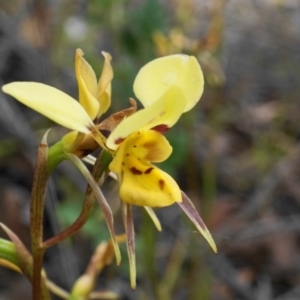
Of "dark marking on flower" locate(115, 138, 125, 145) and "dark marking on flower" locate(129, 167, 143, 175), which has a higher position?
"dark marking on flower" locate(115, 138, 125, 145)

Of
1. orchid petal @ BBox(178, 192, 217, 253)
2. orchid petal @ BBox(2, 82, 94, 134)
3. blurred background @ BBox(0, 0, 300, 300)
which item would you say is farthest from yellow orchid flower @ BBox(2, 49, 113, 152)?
blurred background @ BBox(0, 0, 300, 300)

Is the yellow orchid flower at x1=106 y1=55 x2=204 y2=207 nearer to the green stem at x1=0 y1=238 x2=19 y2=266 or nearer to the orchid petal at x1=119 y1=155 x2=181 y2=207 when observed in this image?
the orchid petal at x1=119 y1=155 x2=181 y2=207

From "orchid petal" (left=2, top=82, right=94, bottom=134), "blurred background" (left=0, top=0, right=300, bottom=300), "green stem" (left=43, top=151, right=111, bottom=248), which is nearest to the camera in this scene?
"orchid petal" (left=2, top=82, right=94, bottom=134)

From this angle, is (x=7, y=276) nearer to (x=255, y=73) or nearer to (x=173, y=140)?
(x=173, y=140)

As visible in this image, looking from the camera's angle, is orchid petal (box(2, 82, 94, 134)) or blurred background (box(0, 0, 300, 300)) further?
blurred background (box(0, 0, 300, 300))

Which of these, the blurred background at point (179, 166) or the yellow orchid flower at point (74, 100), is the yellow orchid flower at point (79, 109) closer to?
the yellow orchid flower at point (74, 100)

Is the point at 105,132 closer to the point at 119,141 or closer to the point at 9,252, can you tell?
the point at 119,141

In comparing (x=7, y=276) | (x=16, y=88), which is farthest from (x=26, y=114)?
(x=16, y=88)
